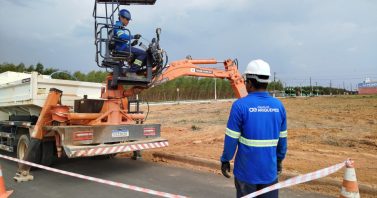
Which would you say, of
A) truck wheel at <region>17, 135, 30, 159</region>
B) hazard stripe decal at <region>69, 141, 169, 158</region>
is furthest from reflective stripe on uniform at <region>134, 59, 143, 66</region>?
truck wheel at <region>17, 135, 30, 159</region>

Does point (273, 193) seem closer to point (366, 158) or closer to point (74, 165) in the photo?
point (366, 158)

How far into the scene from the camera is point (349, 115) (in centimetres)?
1741

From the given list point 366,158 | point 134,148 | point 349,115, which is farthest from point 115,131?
point 349,115

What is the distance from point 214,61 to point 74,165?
4490 millimetres

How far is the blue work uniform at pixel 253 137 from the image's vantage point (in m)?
3.56

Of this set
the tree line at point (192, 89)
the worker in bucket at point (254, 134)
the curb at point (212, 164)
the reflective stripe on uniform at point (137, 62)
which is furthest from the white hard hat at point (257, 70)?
the tree line at point (192, 89)

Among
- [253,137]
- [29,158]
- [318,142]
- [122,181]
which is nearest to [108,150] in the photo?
[122,181]

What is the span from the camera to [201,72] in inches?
353

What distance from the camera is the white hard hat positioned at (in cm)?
367

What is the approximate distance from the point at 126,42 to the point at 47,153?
3.29 meters

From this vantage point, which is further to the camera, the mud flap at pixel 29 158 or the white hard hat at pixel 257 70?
the mud flap at pixel 29 158

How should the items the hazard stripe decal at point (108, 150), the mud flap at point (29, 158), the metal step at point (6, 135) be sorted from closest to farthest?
the hazard stripe decal at point (108, 150), the mud flap at point (29, 158), the metal step at point (6, 135)

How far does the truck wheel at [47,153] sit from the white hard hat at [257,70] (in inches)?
256

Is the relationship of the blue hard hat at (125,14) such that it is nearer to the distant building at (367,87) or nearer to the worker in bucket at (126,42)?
the worker in bucket at (126,42)
